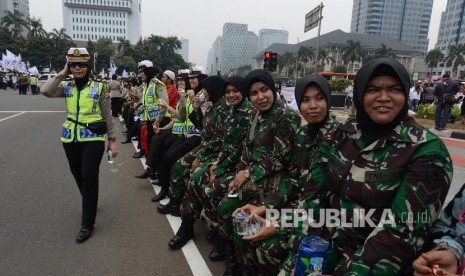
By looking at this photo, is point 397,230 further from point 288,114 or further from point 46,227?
point 46,227

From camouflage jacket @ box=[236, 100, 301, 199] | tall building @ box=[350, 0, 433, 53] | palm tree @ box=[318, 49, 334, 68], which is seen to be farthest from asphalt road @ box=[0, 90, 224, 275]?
tall building @ box=[350, 0, 433, 53]

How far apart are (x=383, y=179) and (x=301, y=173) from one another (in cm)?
102

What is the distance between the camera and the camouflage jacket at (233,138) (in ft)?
11.0

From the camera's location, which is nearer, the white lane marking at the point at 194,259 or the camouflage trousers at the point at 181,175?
the white lane marking at the point at 194,259

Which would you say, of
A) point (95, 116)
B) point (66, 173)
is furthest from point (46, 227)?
point (66, 173)

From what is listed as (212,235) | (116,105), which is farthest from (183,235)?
(116,105)

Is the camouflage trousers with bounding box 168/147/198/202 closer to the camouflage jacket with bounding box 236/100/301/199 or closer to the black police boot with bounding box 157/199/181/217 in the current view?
the black police boot with bounding box 157/199/181/217

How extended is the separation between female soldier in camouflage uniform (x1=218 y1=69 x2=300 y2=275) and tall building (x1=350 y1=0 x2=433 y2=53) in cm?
12369

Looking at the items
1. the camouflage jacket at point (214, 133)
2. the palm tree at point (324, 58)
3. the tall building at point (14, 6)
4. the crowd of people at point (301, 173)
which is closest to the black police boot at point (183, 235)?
the crowd of people at point (301, 173)

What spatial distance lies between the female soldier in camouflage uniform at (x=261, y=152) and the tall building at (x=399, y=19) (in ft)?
406

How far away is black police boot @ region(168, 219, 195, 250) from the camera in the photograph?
328 centimetres

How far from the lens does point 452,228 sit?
5.15 ft

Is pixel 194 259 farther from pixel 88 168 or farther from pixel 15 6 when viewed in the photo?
pixel 15 6

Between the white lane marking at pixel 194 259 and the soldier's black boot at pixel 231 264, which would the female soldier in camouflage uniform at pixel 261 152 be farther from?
the white lane marking at pixel 194 259
